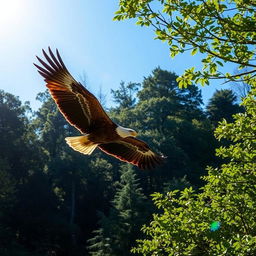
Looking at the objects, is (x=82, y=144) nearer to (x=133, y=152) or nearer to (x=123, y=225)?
(x=133, y=152)

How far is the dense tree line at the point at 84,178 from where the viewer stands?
70.1 feet

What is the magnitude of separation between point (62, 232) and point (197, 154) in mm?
15097

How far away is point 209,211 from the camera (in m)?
5.52

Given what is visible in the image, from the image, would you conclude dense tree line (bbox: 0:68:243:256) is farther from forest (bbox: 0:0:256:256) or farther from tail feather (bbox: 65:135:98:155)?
tail feather (bbox: 65:135:98:155)

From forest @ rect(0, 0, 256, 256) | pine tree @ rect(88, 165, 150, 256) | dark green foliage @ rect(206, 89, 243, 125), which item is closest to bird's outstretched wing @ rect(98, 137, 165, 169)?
forest @ rect(0, 0, 256, 256)

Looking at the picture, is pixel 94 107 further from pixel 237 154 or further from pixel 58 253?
pixel 58 253

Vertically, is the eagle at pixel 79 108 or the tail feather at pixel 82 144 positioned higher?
the eagle at pixel 79 108

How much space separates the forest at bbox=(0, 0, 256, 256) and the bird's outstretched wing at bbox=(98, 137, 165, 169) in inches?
8.9

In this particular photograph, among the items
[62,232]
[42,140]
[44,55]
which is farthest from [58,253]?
[44,55]

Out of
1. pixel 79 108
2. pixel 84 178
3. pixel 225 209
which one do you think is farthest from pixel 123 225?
pixel 79 108

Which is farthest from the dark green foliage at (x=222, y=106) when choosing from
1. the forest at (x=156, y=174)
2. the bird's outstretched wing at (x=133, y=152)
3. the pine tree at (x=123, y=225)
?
the bird's outstretched wing at (x=133, y=152)

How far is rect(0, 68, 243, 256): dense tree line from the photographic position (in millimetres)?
Result: 21375

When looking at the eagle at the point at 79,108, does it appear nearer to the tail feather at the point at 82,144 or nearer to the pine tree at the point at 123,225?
the tail feather at the point at 82,144

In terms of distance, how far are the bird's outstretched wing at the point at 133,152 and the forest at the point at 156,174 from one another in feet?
0.74
